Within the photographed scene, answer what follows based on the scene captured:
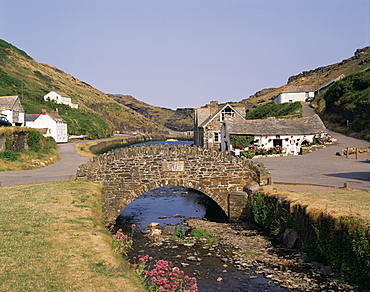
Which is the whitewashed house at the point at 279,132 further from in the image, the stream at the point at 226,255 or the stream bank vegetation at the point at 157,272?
the stream bank vegetation at the point at 157,272

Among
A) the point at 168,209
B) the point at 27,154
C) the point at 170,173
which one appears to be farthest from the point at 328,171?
the point at 27,154

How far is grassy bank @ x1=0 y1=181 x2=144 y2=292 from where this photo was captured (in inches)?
282

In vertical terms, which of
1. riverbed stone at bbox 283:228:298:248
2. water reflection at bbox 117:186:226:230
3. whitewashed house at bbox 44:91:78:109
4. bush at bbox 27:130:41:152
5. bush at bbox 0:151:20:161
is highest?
whitewashed house at bbox 44:91:78:109

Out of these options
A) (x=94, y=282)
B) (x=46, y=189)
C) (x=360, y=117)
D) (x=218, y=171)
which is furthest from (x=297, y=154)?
(x=94, y=282)

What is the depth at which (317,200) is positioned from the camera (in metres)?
14.9

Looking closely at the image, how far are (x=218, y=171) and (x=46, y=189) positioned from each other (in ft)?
29.8

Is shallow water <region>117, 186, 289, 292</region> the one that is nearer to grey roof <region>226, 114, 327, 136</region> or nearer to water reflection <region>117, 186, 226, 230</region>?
water reflection <region>117, 186, 226, 230</region>

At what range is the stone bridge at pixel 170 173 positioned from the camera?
18656 mm

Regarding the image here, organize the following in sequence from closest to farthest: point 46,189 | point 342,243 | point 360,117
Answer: point 342,243
point 46,189
point 360,117

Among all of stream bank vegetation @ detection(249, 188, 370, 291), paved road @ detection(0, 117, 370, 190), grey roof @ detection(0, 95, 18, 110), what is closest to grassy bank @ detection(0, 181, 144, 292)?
stream bank vegetation @ detection(249, 188, 370, 291)

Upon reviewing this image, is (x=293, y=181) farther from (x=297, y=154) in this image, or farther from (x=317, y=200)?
(x=297, y=154)

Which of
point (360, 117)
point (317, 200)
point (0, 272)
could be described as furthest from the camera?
point (360, 117)

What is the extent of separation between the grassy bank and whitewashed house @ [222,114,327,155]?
28863 mm

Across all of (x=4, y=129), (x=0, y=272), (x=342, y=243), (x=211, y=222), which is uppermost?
(x=4, y=129)
